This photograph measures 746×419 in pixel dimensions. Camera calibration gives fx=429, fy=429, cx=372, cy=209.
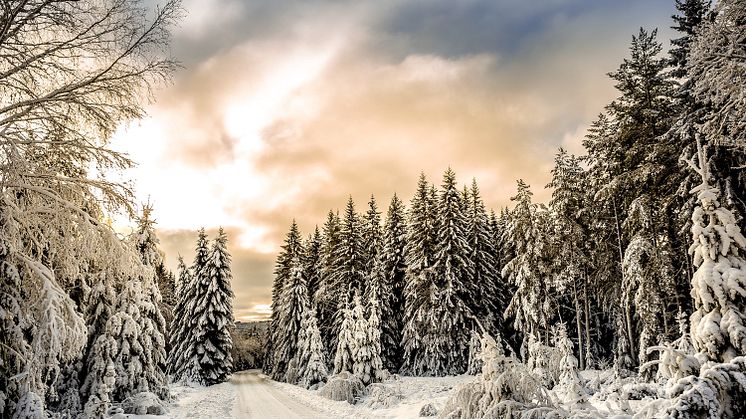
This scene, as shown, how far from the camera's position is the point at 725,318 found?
662 cm

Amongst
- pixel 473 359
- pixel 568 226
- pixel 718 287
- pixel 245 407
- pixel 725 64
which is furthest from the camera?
pixel 473 359

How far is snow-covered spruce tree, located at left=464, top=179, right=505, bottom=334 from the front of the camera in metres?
34.6

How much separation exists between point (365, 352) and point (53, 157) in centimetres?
2225

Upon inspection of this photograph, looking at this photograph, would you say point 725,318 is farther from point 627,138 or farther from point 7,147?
point 627,138

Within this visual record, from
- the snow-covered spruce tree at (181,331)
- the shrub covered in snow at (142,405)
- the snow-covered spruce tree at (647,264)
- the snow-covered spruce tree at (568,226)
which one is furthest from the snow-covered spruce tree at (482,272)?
the snow-covered spruce tree at (181,331)

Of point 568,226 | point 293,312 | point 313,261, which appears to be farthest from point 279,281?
point 568,226

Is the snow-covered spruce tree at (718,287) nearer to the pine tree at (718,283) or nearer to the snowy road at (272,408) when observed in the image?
the pine tree at (718,283)

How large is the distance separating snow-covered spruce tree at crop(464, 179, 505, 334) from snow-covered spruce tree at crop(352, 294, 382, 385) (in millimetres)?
9419

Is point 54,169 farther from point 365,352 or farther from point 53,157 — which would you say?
point 365,352

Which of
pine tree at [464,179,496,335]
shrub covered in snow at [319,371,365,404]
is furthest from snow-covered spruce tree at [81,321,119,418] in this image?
pine tree at [464,179,496,335]

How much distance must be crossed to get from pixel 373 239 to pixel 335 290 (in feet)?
19.1

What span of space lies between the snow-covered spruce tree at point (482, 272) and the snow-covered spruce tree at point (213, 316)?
21.4m

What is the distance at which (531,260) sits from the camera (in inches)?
1053

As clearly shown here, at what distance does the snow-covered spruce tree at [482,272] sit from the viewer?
34.6m
